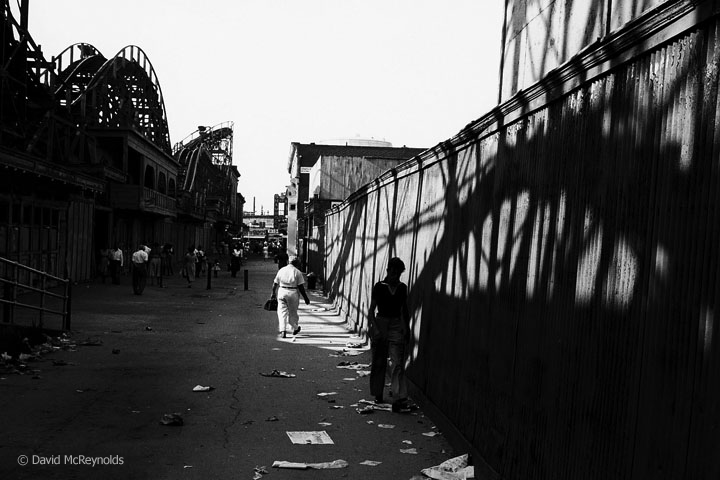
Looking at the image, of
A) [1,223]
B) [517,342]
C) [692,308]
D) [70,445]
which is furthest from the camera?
[1,223]

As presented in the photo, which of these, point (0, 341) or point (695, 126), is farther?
point (0, 341)

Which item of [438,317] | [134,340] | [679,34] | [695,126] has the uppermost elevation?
[679,34]

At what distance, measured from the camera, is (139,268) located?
24.7m

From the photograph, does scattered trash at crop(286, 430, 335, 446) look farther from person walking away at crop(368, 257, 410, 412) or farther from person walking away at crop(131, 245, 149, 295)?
person walking away at crop(131, 245, 149, 295)

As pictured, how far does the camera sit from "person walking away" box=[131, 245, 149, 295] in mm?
24422

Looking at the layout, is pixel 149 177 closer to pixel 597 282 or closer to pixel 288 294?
pixel 288 294

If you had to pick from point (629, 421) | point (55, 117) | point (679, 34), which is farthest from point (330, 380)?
point (55, 117)

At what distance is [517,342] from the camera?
563 centimetres

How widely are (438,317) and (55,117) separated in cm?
2227

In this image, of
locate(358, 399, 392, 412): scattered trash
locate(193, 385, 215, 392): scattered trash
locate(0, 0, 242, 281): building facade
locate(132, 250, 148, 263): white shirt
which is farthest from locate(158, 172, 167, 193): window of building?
locate(358, 399, 392, 412): scattered trash

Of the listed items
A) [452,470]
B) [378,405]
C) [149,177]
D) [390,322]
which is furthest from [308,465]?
[149,177]

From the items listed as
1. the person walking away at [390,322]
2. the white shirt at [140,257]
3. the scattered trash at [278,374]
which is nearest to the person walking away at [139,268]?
the white shirt at [140,257]

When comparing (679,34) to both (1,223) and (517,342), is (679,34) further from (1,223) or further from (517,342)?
(1,223)

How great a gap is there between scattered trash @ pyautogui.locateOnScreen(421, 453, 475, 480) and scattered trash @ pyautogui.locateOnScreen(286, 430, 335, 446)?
1.27 metres
